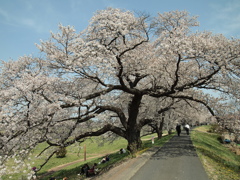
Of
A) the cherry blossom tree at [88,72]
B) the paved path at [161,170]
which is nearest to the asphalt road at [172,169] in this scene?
the paved path at [161,170]

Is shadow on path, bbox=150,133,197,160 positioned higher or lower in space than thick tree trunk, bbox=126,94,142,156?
lower

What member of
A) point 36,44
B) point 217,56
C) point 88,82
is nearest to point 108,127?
point 88,82

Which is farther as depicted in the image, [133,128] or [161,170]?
[133,128]

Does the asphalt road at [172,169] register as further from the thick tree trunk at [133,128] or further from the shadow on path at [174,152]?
the thick tree trunk at [133,128]

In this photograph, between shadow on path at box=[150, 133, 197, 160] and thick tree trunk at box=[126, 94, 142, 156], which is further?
thick tree trunk at box=[126, 94, 142, 156]

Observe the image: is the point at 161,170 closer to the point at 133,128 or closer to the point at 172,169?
the point at 172,169

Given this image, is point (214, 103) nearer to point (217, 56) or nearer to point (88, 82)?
point (217, 56)

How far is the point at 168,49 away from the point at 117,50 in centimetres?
444

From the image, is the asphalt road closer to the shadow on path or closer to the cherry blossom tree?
the shadow on path

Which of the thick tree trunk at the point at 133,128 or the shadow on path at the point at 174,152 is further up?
the thick tree trunk at the point at 133,128

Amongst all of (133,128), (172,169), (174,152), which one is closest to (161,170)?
(172,169)

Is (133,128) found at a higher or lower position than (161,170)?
higher

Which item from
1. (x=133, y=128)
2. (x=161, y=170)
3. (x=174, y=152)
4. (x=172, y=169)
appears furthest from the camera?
(x=133, y=128)

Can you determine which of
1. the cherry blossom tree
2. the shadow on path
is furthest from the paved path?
the cherry blossom tree
